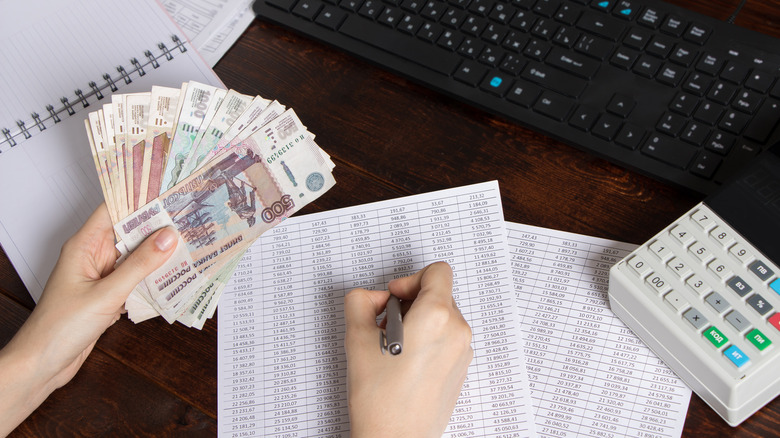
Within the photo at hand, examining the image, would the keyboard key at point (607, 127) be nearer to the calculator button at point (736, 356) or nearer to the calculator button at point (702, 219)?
the calculator button at point (702, 219)

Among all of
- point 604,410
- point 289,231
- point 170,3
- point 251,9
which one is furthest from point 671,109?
point 170,3

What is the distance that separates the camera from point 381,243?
73cm

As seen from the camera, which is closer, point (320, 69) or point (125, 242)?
point (125, 242)

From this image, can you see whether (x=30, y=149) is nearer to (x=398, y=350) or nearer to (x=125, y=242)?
(x=125, y=242)

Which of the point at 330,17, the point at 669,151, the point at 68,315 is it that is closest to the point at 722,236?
the point at 669,151

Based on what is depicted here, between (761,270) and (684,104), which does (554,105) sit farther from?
(761,270)

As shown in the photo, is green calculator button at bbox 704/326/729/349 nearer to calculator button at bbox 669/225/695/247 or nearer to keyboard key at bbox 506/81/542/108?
calculator button at bbox 669/225/695/247

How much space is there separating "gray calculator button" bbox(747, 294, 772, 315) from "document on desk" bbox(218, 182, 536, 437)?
0.69ft

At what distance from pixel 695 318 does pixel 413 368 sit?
0.80ft

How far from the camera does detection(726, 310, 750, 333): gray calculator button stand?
1.82 ft

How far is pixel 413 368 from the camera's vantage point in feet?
1.95

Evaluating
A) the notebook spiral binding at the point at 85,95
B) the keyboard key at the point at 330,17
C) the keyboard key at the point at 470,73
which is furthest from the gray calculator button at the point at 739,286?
the notebook spiral binding at the point at 85,95

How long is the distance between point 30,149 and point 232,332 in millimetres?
366

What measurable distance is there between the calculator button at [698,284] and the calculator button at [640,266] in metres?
0.03
